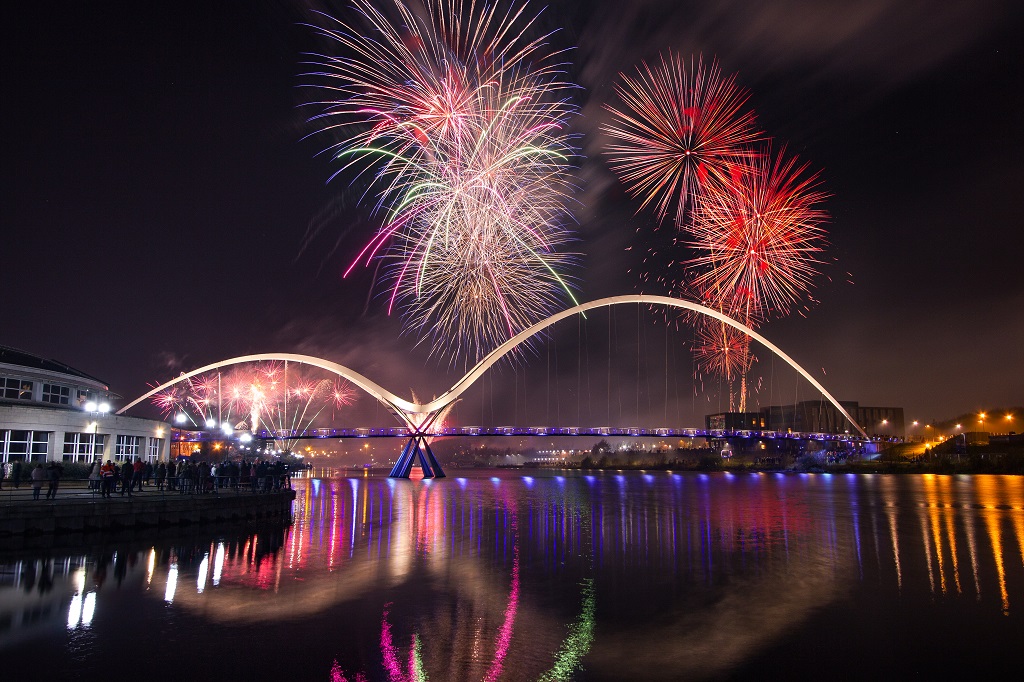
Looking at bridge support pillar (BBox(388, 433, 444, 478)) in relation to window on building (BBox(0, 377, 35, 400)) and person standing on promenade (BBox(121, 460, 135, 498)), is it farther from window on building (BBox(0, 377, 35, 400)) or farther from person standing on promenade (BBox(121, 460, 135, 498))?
person standing on promenade (BBox(121, 460, 135, 498))

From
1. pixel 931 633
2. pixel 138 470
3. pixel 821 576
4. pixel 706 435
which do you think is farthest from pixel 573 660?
pixel 706 435

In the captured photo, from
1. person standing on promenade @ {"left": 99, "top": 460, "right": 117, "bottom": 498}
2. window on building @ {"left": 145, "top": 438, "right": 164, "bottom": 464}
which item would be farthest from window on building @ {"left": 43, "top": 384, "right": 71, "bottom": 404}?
person standing on promenade @ {"left": 99, "top": 460, "right": 117, "bottom": 498}

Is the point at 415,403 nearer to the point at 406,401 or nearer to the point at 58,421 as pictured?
the point at 406,401

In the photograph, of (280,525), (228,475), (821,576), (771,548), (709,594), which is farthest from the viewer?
(228,475)

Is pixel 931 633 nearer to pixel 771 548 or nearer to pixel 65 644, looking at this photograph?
pixel 771 548

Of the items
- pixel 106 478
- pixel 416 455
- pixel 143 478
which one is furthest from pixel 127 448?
pixel 416 455

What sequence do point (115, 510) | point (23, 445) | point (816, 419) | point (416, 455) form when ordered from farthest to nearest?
point (816, 419) < point (416, 455) < point (23, 445) < point (115, 510)

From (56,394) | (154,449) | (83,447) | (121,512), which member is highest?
(56,394)
